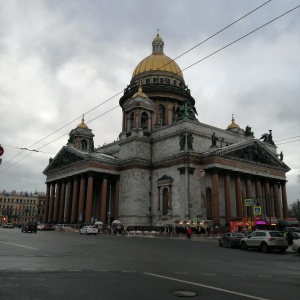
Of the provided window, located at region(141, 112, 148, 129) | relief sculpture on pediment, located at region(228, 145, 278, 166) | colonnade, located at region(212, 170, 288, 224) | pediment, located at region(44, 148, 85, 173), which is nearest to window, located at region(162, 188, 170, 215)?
colonnade, located at region(212, 170, 288, 224)

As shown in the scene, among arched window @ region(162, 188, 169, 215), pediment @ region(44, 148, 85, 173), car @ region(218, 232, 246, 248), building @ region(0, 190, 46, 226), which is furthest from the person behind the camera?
building @ region(0, 190, 46, 226)

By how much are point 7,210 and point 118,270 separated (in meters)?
127

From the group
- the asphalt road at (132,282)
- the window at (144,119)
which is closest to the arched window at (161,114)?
the window at (144,119)

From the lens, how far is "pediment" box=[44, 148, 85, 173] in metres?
64.3

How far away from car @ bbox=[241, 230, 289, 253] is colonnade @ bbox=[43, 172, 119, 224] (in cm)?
3205

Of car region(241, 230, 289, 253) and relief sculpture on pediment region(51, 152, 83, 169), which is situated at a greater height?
relief sculpture on pediment region(51, 152, 83, 169)

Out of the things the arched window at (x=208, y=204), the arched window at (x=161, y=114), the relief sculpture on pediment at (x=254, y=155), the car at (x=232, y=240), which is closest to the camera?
the car at (x=232, y=240)

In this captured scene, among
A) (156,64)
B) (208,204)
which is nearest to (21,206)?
(156,64)

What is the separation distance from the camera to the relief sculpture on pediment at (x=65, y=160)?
65.1 m

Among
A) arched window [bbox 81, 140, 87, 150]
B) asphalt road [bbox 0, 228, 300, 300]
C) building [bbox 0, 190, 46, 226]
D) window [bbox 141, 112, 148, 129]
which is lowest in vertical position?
asphalt road [bbox 0, 228, 300, 300]

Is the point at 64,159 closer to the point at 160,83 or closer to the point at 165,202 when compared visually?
the point at 165,202

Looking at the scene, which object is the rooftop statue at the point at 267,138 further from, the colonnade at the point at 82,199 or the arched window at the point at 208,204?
the colonnade at the point at 82,199

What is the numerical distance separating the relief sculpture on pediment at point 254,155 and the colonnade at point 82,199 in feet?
68.3

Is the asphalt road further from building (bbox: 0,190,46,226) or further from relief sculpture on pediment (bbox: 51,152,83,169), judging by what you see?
building (bbox: 0,190,46,226)
